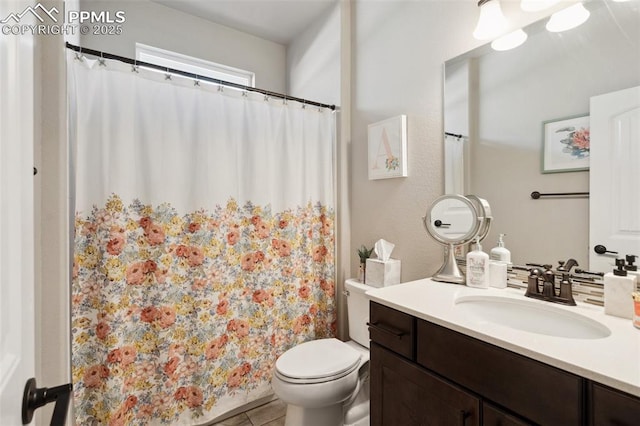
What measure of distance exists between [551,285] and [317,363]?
3.45ft

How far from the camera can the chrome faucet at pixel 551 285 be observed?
3.41 feet

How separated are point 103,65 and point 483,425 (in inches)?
79.7

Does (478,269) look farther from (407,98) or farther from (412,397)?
(407,98)

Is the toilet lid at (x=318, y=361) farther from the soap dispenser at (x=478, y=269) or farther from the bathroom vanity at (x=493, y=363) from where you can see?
the soap dispenser at (x=478, y=269)

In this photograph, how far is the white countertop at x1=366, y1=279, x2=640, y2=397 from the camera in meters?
0.64

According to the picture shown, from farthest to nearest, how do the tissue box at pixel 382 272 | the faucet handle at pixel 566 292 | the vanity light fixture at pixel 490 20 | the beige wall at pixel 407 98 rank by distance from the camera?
the tissue box at pixel 382 272 < the beige wall at pixel 407 98 < the vanity light fixture at pixel 490 20 < the faucet handle at pixel 566 292

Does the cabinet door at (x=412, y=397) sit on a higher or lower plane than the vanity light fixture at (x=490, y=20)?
lower

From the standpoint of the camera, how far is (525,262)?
124 cm

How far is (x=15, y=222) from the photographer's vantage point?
0.46m

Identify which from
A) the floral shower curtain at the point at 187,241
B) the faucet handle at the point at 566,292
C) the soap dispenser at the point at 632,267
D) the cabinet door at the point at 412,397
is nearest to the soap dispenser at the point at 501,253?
the faucet handle at the point at 566,292

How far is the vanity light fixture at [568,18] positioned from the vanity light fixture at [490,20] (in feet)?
0.58

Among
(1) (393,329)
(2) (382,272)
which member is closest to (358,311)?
(2) (382,272)

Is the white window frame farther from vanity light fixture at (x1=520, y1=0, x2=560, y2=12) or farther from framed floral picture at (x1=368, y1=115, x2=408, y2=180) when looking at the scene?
vanity light fixture at (x1=520, y1=0, x2=560, y2=12)

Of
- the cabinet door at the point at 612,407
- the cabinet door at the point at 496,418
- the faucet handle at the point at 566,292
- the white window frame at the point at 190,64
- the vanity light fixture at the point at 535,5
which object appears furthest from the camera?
the white window frame at the point at 190,64
